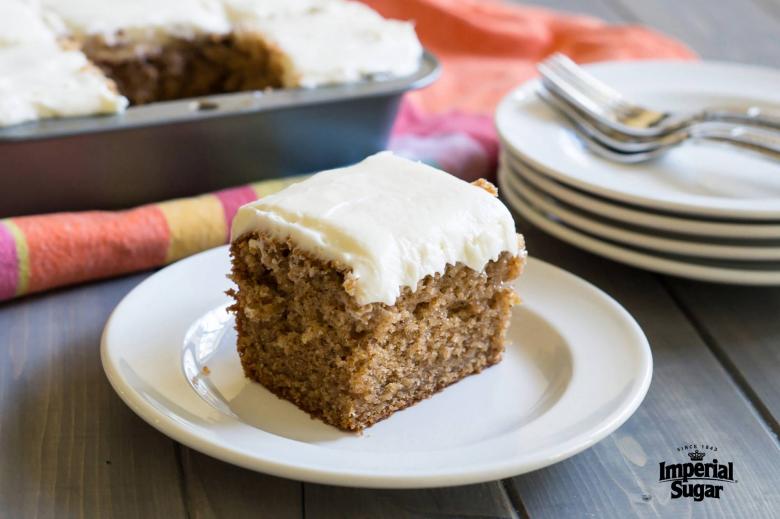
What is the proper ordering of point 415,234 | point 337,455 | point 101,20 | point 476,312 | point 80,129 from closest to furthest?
point 337,455
point 415,234
point 476,312
point 80,129
point 101,20

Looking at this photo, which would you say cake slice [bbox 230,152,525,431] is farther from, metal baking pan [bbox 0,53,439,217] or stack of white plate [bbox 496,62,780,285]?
metal baking pan [bbox 0,53,439,217]

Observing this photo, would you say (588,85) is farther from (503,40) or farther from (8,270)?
(8,270)

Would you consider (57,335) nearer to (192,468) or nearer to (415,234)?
(192,468)

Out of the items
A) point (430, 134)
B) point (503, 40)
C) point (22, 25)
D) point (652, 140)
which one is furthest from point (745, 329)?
point (22, 25)

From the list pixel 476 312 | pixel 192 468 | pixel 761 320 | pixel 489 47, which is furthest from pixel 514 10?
pixel 192 468

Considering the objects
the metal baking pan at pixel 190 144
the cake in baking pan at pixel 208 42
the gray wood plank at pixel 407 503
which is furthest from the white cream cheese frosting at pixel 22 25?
the gray wood plank at pixel 407 503

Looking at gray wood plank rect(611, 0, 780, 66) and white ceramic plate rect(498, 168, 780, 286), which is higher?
white ceramic plate rect(498, 168, 780, 286)

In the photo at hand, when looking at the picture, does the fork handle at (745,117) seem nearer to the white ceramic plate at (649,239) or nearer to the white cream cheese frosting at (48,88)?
the white ceramic plate at (649,239)

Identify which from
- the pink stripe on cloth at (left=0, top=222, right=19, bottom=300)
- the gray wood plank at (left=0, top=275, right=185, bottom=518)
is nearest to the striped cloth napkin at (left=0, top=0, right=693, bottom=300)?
the pink stripe on cloth at (left=0, top=222, right=19, bottom=300)
